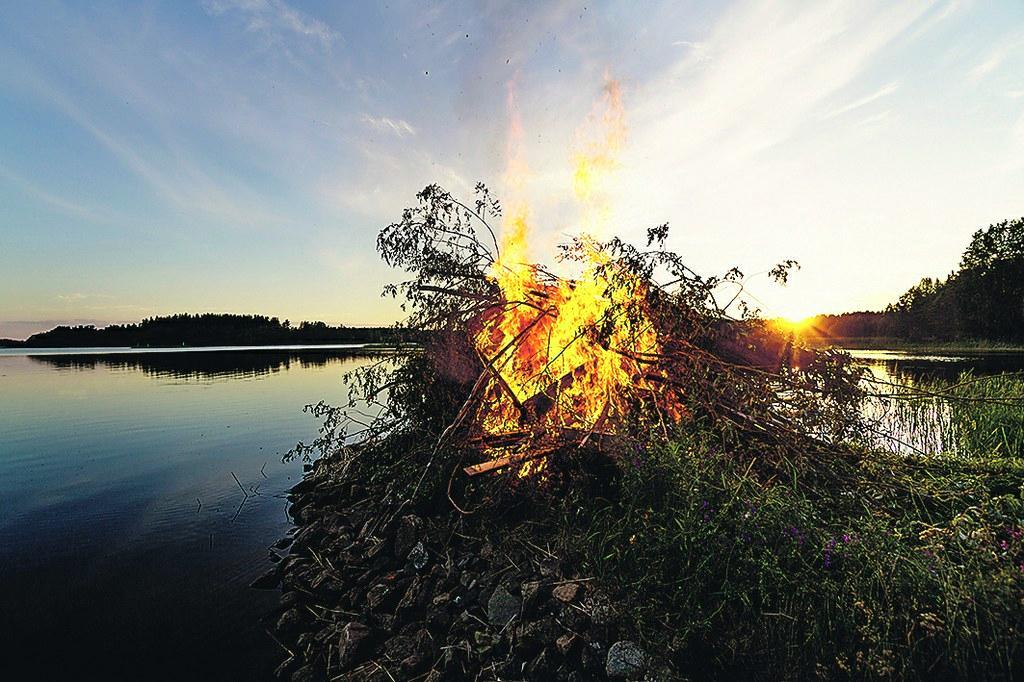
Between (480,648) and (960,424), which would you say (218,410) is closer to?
(480,648)

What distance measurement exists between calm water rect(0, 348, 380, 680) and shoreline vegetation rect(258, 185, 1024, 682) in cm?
79

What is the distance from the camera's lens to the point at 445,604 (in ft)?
19.1

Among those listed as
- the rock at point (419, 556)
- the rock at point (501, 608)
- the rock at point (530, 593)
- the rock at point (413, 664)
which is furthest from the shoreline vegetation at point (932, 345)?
the rock at point (413, 664)

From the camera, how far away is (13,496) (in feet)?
41.1

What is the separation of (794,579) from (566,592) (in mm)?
2153

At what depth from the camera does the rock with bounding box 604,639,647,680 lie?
14.6ft

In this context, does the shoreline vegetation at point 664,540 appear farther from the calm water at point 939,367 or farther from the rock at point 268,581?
the calm water at point 939,367

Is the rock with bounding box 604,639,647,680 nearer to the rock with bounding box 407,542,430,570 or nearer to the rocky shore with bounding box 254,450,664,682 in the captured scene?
the rocky shore with bounding box 254,450,664,682

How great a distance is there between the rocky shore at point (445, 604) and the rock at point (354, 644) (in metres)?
0.01

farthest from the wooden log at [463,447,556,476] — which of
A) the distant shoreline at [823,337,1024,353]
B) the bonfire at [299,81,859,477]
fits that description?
the distant shoreline at [823,337,1024,353]

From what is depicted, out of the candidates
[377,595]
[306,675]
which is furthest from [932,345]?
[306,675]

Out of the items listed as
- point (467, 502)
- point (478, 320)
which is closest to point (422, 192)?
point (478, 320)

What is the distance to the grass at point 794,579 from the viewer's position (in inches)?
162

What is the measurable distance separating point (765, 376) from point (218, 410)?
25394mm
